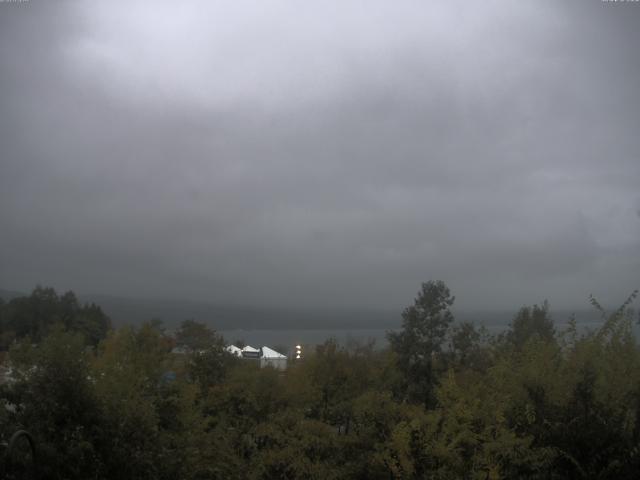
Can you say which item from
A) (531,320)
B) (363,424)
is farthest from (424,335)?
(363,424)

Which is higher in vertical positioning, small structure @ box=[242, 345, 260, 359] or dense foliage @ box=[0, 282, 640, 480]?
dense foliage @ box=[0, 282, 640, 480]

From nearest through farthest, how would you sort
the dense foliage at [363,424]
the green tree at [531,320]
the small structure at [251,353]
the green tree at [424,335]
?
1. the dense foliage at [363,424]
2. the green tree at [424,335]
3. the green tree at [531,320]
4. the small structure at [251,353]

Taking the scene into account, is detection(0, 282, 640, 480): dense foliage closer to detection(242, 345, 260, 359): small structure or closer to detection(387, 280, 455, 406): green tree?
detection(387, 280, 455, 406): green tree

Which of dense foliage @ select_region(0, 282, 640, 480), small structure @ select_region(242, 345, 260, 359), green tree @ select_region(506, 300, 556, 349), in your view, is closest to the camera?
dense foliage @ select_region(0, 282, 640, 480)

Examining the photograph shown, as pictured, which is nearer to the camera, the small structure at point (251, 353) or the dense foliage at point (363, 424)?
the dense foliage at point (363, 424)

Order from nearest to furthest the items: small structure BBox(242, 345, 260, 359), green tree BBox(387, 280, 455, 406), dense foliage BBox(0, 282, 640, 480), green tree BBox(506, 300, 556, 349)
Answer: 1. dense foliage BBox(0, 282, 640, 480)
2. green tree BBox(387, 280, 455, 406)
3. green tree BBox(506, 300, 556, 349)
4. small structure BBox(242, 345, 260, 359)

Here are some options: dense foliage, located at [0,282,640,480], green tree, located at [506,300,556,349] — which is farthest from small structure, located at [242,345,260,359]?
dense foliage, located at [0,282,640,480]

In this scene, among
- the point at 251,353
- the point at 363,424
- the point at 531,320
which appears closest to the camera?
the point at 363,424

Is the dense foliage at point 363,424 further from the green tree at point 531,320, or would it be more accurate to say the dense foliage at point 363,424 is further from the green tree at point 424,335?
the green tree at point 531,320

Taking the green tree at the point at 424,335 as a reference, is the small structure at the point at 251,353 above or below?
below

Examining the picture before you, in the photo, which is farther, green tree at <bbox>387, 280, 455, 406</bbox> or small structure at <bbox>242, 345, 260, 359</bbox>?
small structure at <bbox>242, 345, 260, 359</bbox>

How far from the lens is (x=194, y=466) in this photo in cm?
1525

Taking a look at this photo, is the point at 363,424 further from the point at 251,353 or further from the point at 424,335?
the point at 251,353

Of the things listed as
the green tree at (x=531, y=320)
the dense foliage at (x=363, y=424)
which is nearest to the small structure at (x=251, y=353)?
the green tree at (x=531, y=320)
